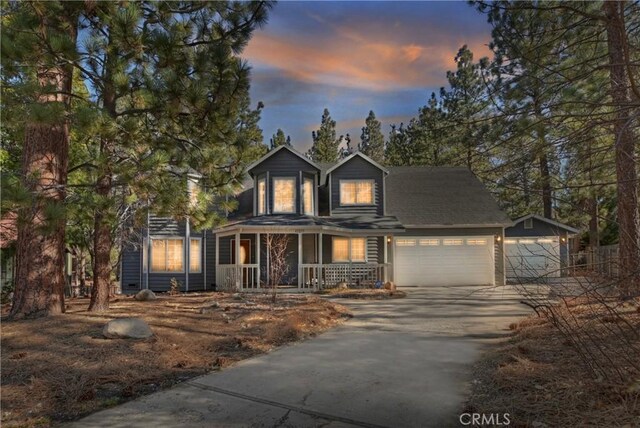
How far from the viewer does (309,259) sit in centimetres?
1988

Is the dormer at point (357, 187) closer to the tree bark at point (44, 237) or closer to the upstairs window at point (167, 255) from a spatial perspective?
the upstairs window at point (167, 255)

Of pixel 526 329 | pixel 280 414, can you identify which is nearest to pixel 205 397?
pixel 280 414

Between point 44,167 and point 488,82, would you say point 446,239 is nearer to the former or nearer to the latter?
point 488,82

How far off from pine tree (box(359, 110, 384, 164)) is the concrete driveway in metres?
46.0

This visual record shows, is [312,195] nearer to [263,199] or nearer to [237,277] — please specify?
[263,199]

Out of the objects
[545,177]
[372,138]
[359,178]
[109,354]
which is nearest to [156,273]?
[359,178]

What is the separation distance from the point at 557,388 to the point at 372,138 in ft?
167

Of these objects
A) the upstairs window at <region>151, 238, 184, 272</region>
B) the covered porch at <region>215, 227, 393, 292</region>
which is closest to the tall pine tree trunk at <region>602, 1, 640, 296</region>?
the covered porch at <region>215, 227, 393, 292</region>

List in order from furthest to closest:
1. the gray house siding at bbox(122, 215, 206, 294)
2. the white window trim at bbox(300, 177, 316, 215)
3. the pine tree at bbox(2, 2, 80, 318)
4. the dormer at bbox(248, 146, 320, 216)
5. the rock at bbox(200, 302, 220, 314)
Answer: the gray house siding at bbox(122, 215, 206, 294) < the white window trim at bbox(300, 177, 316, 215) < the dormer at bbox(248, 146, 320, 216) < the rock at bbox(200, 302, 220, 314) < the pine tree at bbox(2, 2, 80, 318)

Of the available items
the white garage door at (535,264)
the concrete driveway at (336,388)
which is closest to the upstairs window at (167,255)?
the concrete driveway at (336,388)

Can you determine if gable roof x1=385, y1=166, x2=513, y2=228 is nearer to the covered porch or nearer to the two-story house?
the two-story house

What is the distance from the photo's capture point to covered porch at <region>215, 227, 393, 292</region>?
17406 millimetres

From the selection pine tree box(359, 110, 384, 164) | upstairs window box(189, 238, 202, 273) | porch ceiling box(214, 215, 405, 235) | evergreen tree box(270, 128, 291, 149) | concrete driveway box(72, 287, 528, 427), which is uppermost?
pine tree box(359, 110, 384, 164)

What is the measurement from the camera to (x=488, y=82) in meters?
6.85
